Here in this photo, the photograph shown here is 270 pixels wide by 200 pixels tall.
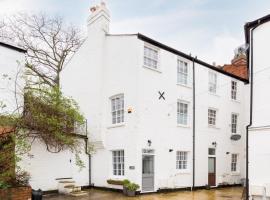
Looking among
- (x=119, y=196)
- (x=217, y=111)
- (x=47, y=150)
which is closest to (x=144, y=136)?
(x=119, y=196)

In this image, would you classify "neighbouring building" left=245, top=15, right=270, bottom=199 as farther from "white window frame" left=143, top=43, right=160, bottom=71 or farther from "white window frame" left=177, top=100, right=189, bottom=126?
"white window frame" left=177, top=100, right=189, bottom=126

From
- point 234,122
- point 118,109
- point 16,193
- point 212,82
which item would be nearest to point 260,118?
point 118,109

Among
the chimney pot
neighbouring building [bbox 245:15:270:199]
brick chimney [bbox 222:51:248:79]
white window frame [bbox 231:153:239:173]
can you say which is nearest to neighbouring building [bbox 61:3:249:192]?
the chimney pot

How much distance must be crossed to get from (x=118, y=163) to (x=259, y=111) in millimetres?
7918

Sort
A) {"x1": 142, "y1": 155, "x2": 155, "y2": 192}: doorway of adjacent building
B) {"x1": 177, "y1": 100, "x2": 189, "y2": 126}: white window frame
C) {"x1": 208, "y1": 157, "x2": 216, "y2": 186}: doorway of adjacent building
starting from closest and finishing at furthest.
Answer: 1. {"x1": 142, "y1": 155, "x2": 155, "y2": 192}: doorway of adjacent building
2. {"x1": 177, "y1": 100, "x2": 189, "y2": 126}: white window frame
3. {"x1": 208, "y1": 157, "x2": 216, "y2": 186}: doorway of adjacent building

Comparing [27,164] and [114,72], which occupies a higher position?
[114,72]

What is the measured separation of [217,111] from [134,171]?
825 centimetres


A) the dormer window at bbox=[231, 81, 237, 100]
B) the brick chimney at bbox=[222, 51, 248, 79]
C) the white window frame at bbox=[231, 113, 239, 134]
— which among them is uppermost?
the brick chimney at bbox=[222, 51, 248, 79]

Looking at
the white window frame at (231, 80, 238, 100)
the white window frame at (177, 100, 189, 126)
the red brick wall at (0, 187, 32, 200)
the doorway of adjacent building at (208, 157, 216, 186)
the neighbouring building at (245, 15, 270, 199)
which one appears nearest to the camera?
the red brick wall at (0, 187, 32, 200)

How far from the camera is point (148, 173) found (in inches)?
582

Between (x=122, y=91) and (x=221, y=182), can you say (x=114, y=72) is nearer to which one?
(x=122, y=91)

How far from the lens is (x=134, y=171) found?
1415cm

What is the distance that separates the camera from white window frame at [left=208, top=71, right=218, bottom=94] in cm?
1889

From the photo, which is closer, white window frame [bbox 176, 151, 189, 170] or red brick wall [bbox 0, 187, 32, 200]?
red brick wall [bbox 0, 187, 32, 200]
